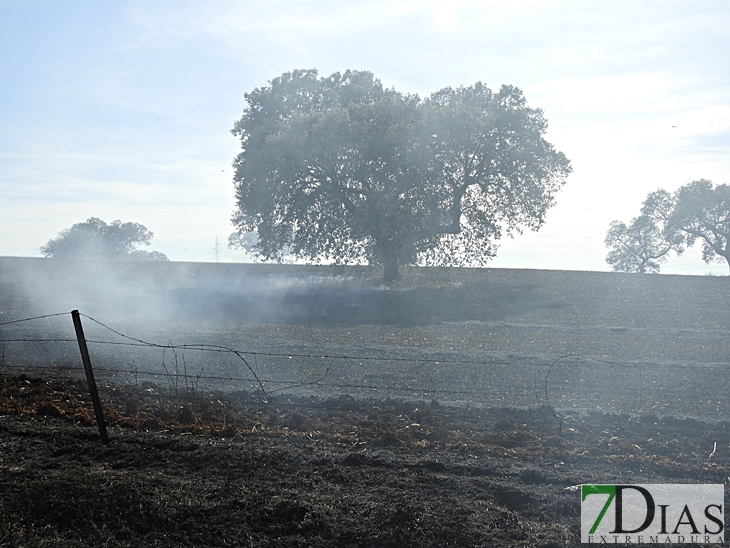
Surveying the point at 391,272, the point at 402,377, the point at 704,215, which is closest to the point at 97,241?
the point at 391,272

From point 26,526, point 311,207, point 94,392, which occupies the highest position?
point 311,207

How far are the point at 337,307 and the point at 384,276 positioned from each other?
7946 millimetres

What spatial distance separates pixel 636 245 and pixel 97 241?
62666 millimetres

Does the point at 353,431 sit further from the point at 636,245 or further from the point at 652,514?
the point at 636,245

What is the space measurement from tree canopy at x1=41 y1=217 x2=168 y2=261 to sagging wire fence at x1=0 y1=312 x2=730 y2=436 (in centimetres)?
6407

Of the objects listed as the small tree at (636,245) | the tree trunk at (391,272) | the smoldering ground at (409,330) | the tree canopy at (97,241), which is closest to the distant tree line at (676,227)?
the small tree at (636,245)

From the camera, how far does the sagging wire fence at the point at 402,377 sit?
11141 millimetres

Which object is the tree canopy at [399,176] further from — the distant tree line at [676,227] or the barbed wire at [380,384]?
the distant tree line at [676,227]

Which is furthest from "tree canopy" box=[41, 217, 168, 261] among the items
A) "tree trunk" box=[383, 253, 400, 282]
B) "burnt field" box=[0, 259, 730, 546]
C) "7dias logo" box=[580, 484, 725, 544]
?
"7dias logo" box=[580, 484, 725, 544]

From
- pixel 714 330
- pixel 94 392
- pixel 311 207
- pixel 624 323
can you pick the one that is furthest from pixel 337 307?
pixel 94 392

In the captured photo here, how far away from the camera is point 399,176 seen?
3098cm

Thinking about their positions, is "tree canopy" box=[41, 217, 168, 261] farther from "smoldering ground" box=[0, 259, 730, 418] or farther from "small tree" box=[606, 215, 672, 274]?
"small tree" box=[606, 215, 672, 274]

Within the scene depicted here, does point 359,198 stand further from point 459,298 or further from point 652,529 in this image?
point 652,529

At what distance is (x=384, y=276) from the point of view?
1407 inches
